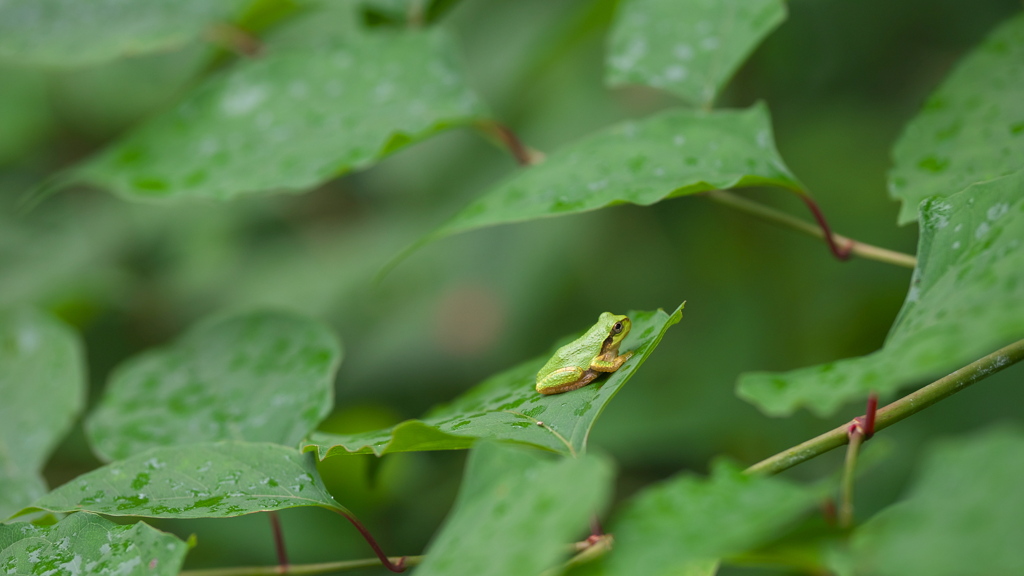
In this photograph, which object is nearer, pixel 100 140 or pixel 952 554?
pixel 952 554

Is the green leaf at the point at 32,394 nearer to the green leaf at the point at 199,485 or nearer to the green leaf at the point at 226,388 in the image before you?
the green leaf at the point at 226,388

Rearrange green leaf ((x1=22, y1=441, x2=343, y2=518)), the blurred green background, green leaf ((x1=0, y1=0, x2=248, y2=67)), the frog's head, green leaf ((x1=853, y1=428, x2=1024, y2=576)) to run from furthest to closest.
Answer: the blurred green background < green leaf ((x1=0, y1=0, x2=248, y2=67)) < the frog's head < green leaf ((x1=22, y1=441, x2=343, y2=518)) < green leaf ((x1=853, y1=428, x2=1024, y2=576))

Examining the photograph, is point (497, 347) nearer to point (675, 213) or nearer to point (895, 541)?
point (675, 213)

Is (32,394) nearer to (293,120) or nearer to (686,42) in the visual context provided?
(293,120)

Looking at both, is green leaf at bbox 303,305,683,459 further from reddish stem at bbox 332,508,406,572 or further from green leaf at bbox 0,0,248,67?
green leaf at bbox 0,0,248,67

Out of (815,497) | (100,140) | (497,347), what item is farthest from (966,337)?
(100,140)

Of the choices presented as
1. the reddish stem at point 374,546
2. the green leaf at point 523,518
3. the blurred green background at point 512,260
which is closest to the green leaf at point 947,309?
the green leaf at point 523,518

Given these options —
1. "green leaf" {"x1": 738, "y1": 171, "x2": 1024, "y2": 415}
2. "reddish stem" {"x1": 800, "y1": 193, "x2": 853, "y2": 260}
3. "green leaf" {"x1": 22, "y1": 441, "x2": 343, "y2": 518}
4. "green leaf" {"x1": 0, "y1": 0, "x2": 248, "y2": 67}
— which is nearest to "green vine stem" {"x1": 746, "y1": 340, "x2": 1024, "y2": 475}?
"green leaf" {"x1": 738, "y1": 171, "x2": 1024, "y2": 415}
